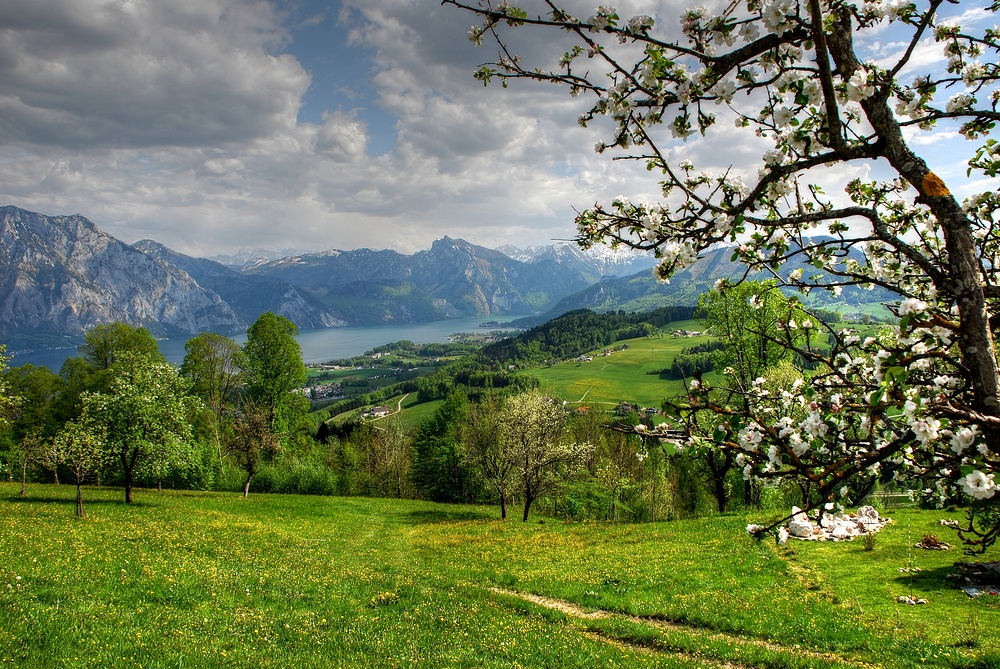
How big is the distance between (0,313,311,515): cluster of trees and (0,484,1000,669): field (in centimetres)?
507

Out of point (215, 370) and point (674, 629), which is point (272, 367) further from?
point (674, 629)

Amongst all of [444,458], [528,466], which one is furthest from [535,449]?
[444,458]

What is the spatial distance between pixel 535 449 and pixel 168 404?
24.3 metres

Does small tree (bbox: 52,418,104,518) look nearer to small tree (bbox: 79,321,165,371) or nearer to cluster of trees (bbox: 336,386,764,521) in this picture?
small tree (bbox: 79,321,165,371)

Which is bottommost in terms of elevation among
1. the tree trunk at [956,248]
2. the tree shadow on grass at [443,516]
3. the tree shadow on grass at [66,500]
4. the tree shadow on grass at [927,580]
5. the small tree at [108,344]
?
the tree shadow on grass at [443,516]

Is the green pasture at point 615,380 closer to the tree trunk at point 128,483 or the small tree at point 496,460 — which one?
the small tree at point 496,460

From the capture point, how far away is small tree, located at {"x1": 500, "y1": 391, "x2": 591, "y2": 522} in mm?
35344

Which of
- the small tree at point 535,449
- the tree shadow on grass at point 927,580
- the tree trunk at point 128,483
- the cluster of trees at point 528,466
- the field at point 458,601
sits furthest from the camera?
the cluster of trees at point 528,466

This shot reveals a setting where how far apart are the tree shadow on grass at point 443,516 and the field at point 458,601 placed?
9.75 m

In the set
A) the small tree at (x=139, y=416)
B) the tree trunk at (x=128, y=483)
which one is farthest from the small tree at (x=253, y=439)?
the tree trunk at (x=128, y=483)

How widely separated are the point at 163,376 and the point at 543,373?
166 metres

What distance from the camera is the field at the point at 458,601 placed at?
9930 mm

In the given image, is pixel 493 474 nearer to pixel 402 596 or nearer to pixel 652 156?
pixel 402 596

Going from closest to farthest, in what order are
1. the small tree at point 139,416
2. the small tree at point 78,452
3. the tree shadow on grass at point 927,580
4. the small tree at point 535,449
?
the tree shadow on grass at point 927,580
the small tree at point 78,452
the small tree at point 139,416
the small tree at point 535,449
